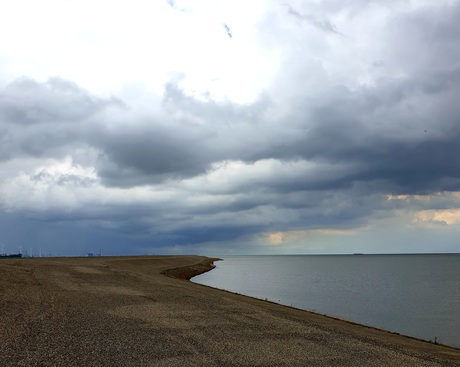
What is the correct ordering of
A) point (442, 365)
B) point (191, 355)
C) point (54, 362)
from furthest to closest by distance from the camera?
point (442, 365), point (191, 355), point (54, 362)

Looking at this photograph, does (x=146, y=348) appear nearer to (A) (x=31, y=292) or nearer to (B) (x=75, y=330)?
(B) (x=75, y=330)

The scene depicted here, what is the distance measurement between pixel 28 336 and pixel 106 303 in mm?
10409

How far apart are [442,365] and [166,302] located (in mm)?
18308

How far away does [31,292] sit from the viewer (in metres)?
30.2

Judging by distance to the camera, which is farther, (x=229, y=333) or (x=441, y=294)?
(x=441, y=294)

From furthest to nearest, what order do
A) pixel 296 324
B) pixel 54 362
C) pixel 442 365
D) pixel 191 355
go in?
pixel 296 324
pixel 442 365
pixel 191 355
pixel 54 362

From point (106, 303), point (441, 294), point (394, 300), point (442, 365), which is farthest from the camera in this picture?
point (441, 294)

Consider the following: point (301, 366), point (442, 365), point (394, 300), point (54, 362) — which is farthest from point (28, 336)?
point (394, 300)

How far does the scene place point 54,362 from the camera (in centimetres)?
1388

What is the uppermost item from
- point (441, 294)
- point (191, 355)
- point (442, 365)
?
point (191, 355)

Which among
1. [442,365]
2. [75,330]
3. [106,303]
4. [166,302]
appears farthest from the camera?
[166,302]

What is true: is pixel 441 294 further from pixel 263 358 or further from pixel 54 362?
pixel 54 362

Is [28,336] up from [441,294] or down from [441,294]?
up

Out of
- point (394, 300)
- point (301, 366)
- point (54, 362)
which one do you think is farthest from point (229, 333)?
point (394, 300)
